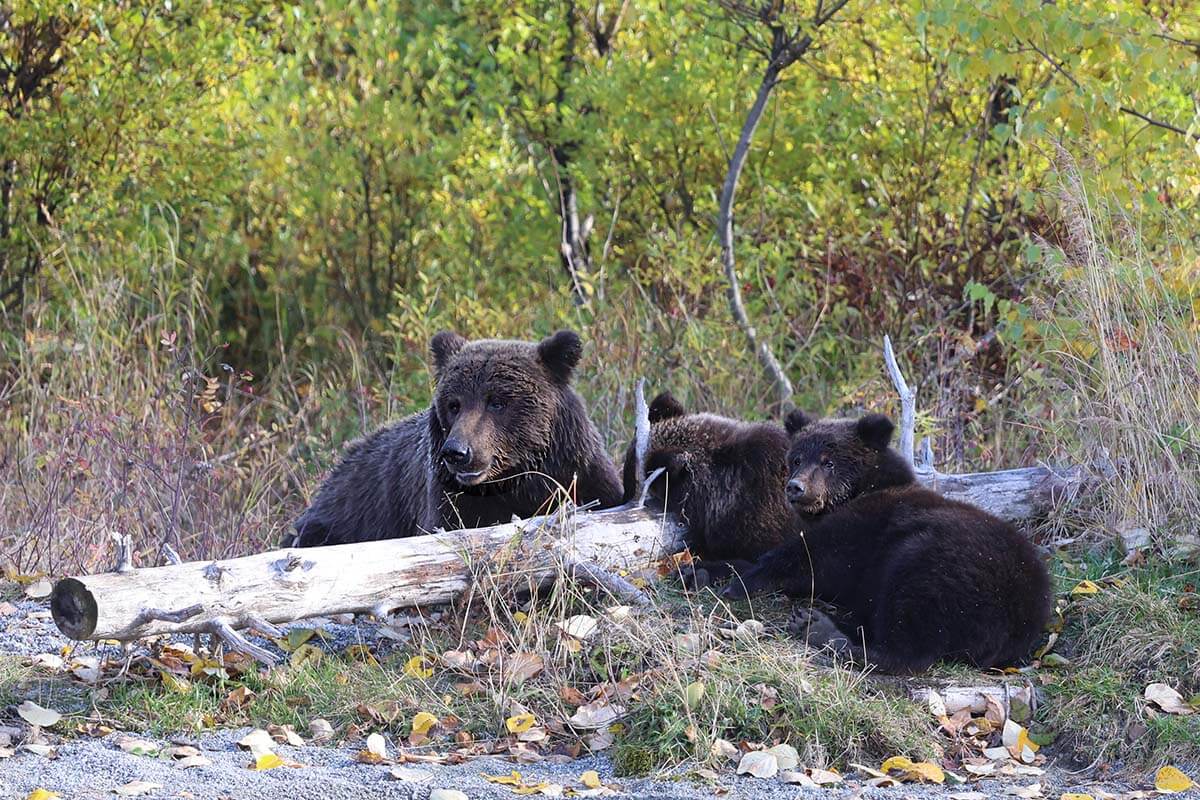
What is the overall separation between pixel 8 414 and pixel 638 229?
5.51 meters

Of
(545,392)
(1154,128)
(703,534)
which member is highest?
A: (1154,128)

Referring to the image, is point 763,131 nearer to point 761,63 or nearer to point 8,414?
point 761,63

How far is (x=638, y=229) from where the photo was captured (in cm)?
1263

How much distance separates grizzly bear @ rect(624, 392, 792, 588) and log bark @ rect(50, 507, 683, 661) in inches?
5.9

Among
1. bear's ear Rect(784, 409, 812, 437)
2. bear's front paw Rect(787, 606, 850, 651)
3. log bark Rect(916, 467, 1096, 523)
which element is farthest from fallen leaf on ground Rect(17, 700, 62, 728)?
log bark Rect(916, 467, 1096, 523)

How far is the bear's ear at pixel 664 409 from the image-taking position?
739 cm

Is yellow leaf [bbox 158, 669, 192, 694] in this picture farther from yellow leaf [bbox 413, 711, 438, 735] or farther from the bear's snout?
the bear's snout

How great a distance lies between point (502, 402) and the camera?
23.3ft

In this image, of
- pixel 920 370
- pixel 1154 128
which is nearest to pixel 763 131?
pixel 920 370

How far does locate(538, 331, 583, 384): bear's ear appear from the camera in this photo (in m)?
7.19

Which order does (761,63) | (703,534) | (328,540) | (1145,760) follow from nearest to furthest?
(1145,760) < (703,534) < (328,540) < (761,63)

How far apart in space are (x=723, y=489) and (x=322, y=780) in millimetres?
2676

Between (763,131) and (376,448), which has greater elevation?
(763,131)

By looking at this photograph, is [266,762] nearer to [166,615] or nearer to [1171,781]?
[166,615]
